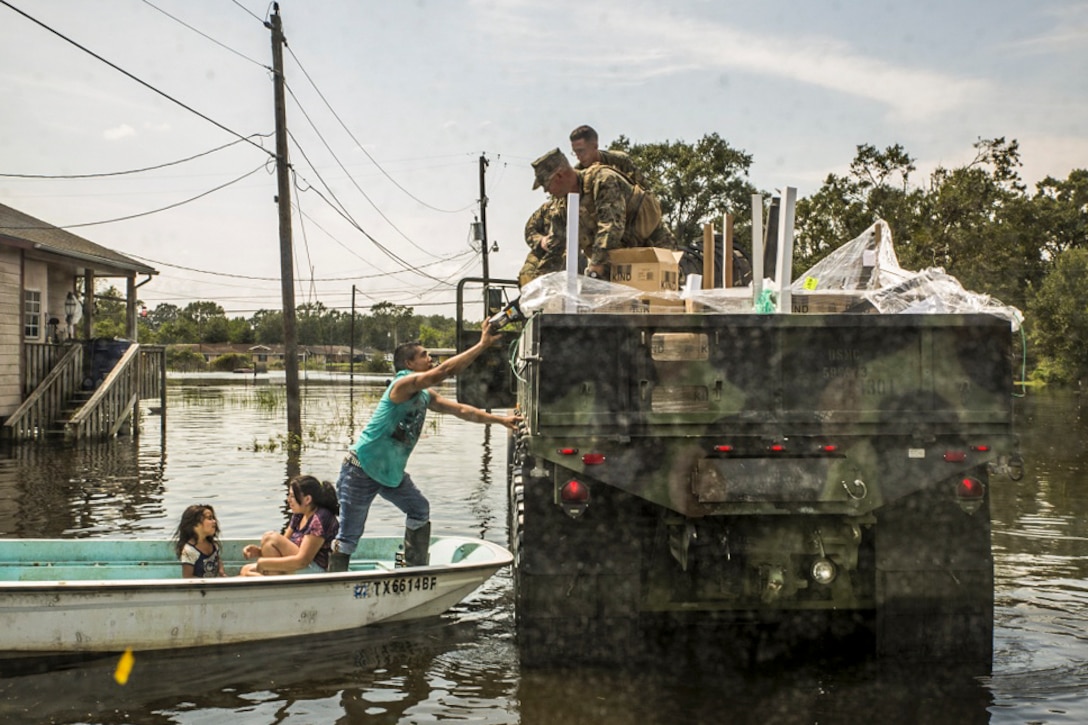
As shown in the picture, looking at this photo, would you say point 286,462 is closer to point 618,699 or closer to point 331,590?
point 331,590

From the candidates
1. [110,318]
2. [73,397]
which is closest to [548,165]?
[73,397]

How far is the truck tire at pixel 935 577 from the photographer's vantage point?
5.81m

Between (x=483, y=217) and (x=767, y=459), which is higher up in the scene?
(x=483, y=217)

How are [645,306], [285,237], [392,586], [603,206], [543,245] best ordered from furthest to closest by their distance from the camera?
[285,237], [543,245], [603,206], [392,586], [645,306]

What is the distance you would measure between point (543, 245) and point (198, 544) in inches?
132

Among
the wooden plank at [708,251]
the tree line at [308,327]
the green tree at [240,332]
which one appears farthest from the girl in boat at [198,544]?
the green tree at [240,332]

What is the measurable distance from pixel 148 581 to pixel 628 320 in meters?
3.14

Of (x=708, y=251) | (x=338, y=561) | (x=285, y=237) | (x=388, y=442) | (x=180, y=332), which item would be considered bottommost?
(x=338, y=561)

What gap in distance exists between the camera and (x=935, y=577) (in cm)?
581

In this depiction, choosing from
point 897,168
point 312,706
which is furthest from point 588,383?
point 897,168

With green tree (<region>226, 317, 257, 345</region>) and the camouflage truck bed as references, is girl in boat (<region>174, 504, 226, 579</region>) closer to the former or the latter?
the camouflage truck bed

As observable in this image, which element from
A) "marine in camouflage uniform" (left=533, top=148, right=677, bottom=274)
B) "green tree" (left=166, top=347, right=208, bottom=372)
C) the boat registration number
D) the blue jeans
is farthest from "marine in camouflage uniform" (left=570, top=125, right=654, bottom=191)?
"green tree" (left=166, top=347, right=208, bottom=372)

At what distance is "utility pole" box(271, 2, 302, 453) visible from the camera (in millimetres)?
20453

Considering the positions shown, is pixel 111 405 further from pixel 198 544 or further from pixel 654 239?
pixel 654 239
